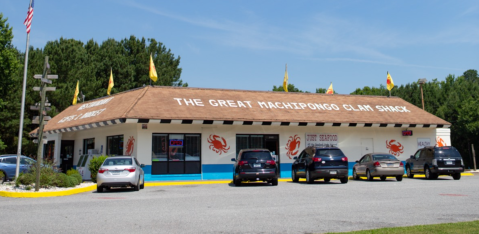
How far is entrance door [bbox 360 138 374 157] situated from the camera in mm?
30500

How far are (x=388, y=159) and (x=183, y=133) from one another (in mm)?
11308

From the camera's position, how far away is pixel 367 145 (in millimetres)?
30641


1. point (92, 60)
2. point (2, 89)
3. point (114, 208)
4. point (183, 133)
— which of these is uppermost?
point (92, 60)

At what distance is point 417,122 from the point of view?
102 feet

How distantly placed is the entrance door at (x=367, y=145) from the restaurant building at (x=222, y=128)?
0.22 ft

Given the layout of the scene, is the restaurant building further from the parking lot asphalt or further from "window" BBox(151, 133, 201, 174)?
the parking lot asphalt

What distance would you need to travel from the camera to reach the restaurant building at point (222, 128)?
25.8 meters

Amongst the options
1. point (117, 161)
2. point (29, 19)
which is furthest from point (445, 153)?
point (29, 19)

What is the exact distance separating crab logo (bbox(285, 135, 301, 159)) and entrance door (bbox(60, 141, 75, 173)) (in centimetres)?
1609

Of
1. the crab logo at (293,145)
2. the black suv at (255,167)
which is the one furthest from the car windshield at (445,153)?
the black suv at (255,167)

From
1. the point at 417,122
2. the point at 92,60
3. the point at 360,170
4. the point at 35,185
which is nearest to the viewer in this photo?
the point at 35,185

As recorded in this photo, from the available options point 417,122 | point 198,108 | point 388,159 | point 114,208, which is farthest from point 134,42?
point 114,208

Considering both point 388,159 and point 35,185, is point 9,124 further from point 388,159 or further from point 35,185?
point 388,159

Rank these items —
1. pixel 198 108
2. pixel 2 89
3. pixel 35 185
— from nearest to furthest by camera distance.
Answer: pixel 35 185 → pixel 198 108 → pixel 2 89
